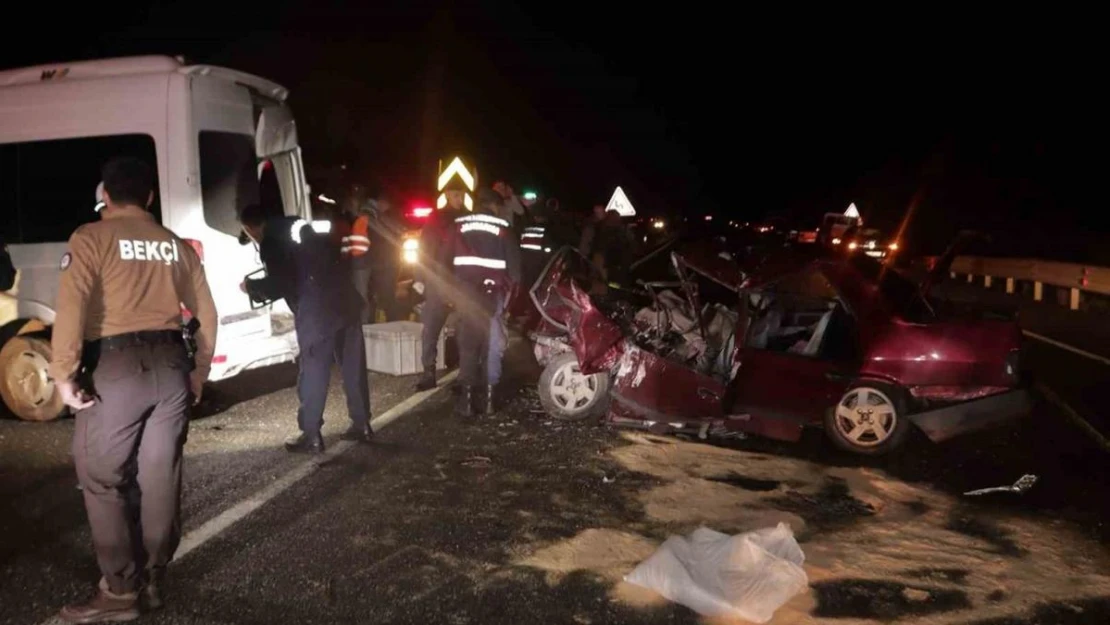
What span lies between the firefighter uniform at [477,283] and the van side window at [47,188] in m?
2.86

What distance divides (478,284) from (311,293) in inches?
70.8

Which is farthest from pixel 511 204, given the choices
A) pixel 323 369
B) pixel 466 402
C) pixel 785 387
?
pixel 323 369

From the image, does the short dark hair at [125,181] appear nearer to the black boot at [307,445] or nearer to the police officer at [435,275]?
the black boot at [307,445]

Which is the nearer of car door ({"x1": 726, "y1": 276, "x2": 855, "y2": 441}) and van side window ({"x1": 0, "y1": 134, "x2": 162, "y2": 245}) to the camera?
car door ({"x1": 726, "y1": 276, "x2": 855, "y2": 441})

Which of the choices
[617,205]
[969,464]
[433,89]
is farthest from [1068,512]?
[433,89]

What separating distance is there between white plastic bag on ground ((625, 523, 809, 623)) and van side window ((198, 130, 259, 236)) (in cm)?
441

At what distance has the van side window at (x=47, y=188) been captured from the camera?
7344mm

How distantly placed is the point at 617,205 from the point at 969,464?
35.1 ft

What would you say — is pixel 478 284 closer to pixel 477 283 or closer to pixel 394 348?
pixel 477 283

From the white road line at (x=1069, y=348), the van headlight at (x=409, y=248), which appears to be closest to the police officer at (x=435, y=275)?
the van headlight at (x=409, y=248)

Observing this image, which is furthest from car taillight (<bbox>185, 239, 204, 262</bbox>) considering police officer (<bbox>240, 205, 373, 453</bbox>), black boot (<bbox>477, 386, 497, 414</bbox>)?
black boot (<bbox>477, 386, 497, 414</bbox>)

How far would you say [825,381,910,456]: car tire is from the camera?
7.03m

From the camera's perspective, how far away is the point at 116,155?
23.4 feet

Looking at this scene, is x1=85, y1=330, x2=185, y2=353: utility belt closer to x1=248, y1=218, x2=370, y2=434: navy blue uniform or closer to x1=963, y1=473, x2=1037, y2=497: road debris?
x1=248, y1=218, x2=370, y2=434: navy blue uniform
